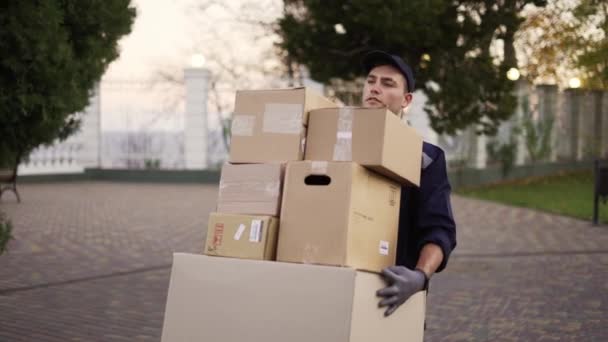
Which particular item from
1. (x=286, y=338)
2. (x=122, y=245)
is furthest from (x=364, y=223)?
(x=122, y=245)

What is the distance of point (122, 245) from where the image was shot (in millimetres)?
11195

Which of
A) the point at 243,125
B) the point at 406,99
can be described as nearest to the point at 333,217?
the point at 243,125

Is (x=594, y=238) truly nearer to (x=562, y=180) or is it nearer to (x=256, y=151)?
(x=256, y=151)

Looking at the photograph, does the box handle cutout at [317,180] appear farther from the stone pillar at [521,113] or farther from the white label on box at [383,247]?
the stone pillar at [521,113]

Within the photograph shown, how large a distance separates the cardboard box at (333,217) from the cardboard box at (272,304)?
8 centimetres

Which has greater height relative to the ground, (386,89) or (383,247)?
(386,89)

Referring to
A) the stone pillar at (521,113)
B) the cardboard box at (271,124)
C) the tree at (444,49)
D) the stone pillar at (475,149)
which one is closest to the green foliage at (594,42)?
the tree at (444,49)

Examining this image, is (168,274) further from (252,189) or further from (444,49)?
(444,49)

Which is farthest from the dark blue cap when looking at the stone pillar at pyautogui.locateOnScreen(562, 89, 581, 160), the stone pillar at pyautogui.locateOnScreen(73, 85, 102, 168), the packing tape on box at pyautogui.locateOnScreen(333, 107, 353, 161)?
the stone pillar at pyautogui.locateOnScreen(562, 89, 581, 160)

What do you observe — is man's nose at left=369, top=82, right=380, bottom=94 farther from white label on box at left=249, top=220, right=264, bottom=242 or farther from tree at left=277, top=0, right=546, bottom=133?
tree at left=277, top=0, right=546, bottom=133

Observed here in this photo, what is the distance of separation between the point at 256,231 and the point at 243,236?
0.05m

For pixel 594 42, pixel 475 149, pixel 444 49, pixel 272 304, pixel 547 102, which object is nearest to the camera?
pixel 272 304

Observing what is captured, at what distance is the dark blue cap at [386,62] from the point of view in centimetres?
316

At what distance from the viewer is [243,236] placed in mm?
2887
